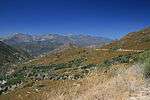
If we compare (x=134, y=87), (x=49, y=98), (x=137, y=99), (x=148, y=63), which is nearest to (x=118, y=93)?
(x=137, y=99)

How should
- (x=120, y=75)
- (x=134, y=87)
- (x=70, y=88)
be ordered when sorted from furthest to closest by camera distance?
(x=120, y=75) → (x=134, y=87) → (x=70, y=88)

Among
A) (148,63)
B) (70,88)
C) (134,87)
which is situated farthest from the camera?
(148,63)

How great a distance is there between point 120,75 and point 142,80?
78 cm

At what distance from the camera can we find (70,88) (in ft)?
29.0

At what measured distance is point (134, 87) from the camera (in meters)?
9.47

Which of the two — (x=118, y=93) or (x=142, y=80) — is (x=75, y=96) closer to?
(x=118, y=93)

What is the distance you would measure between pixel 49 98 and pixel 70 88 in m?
0.80

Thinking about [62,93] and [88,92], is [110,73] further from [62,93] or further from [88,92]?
[62,93]

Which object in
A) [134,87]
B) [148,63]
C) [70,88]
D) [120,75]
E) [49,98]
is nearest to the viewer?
[49,98]

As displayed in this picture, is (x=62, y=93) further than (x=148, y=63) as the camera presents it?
No

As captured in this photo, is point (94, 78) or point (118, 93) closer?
point (118, 93)

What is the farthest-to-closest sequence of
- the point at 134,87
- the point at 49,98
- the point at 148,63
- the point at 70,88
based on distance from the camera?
the point at 148,63
the point at 134,87
the point at 70,88
the point at 49,98

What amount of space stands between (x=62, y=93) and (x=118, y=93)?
1.55m

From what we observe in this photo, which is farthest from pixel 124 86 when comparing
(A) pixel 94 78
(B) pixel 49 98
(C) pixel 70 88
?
(B) pixel 49 98
